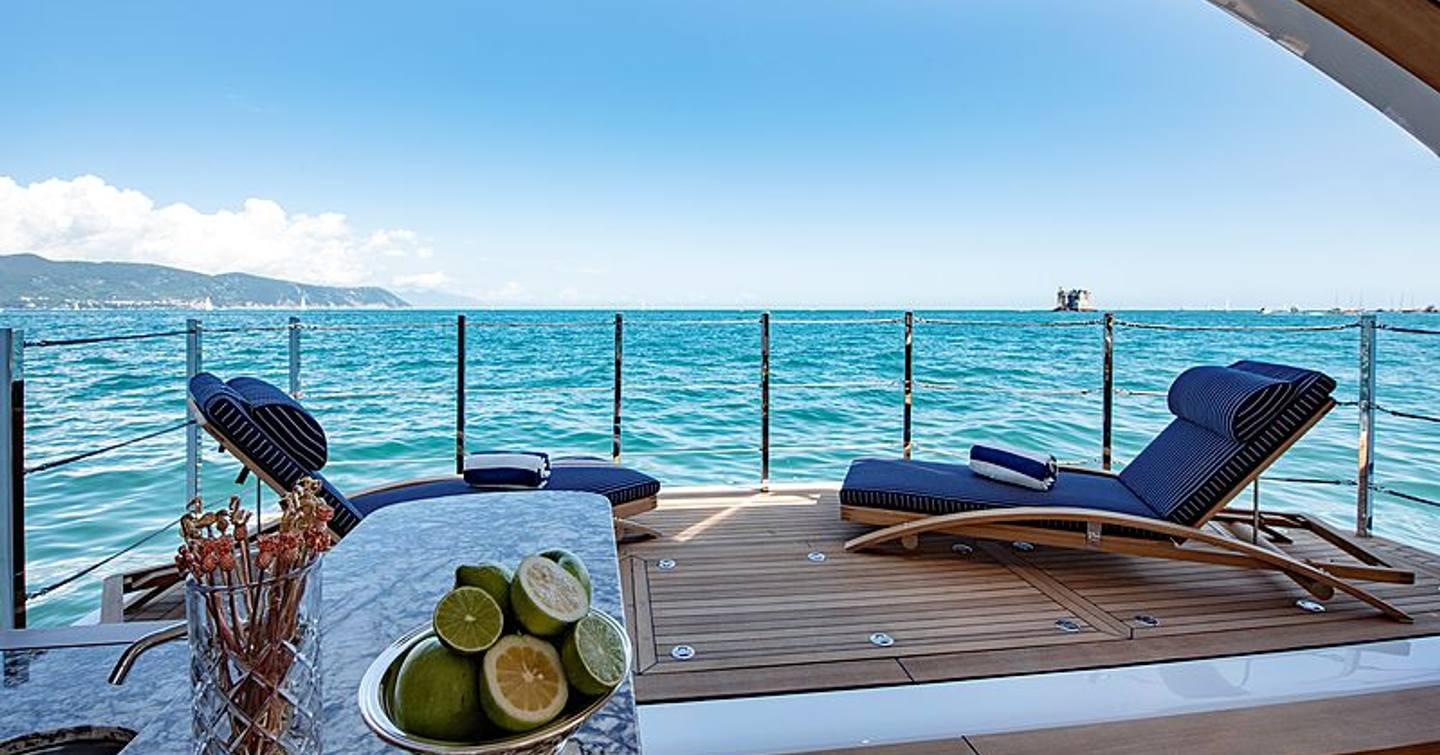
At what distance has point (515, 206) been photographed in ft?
40.9

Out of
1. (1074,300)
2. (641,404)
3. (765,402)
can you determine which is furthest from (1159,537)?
(1074,300)

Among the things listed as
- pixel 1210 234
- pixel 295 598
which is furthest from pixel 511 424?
pixel 1210 234

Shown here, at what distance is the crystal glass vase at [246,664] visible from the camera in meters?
0.53

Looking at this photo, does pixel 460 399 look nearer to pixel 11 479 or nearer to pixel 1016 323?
pixel 11 479

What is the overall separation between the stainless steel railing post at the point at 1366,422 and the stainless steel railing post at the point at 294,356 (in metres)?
4.94

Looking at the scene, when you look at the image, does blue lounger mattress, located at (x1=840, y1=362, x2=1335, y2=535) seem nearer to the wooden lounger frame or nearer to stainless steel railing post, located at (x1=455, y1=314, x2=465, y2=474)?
the wooden lounger frame

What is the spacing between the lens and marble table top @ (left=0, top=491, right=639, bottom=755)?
66 cm

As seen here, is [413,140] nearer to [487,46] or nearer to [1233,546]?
[487,46]

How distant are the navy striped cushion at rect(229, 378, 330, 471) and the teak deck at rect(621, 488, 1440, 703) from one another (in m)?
1.12

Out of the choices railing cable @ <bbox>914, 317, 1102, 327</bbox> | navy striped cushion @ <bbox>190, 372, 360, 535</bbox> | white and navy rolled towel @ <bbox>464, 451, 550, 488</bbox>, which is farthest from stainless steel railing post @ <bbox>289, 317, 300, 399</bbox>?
railing cable @ <bbox>914, 317, 1102, 327</bbox>

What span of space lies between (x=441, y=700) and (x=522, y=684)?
0.06 m

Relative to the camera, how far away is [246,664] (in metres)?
0.54

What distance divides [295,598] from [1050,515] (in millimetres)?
2599

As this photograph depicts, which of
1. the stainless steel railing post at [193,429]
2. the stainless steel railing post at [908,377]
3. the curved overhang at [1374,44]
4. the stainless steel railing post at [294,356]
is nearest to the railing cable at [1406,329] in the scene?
the curved overhang at [1374,44]
